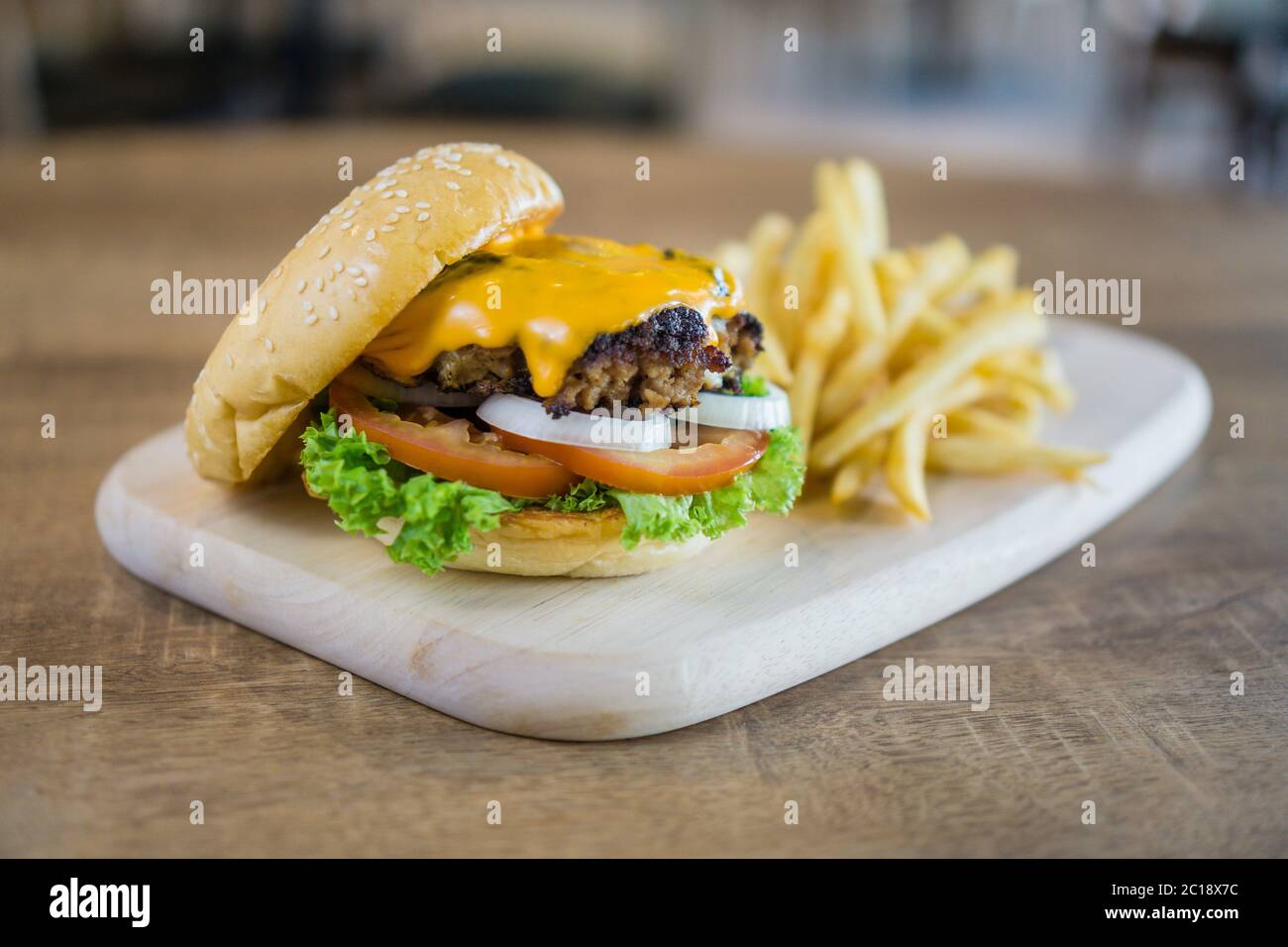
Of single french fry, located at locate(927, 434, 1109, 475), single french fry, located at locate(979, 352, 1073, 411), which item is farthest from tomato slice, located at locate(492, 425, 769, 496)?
single french fry, located at locate(979, 352, 1073, 411)

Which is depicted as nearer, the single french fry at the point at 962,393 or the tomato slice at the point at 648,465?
the tomato slice at the point at 648,465

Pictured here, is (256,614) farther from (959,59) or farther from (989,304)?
(959,59)

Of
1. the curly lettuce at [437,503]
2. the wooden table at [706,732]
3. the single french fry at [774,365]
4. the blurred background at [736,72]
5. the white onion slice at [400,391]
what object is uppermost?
the blurred background at [736,72]

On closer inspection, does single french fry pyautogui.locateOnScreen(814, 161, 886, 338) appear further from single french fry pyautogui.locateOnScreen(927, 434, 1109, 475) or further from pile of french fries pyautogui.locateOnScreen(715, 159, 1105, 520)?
single french fry pyautogui.locateOnScreen(927, 434, 1109, 475)

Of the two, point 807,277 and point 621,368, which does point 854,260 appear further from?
point 621,368

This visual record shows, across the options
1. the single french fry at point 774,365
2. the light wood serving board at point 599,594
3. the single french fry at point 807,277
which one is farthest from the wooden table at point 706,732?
the single french fry at point 807,277

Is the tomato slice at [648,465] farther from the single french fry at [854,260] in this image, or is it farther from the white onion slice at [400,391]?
the single french fry at [854,260]

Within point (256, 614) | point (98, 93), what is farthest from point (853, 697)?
point (98, 93)
